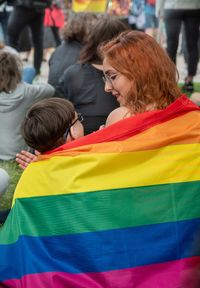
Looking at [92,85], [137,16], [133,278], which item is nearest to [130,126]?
[133,278]

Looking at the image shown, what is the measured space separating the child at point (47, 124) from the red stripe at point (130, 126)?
0.18 meters

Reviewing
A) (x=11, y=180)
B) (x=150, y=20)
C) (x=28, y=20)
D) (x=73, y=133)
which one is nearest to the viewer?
(x=73, y=133)

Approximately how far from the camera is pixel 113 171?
2318mm

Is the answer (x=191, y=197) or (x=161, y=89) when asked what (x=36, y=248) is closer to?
(x=191, y=197)

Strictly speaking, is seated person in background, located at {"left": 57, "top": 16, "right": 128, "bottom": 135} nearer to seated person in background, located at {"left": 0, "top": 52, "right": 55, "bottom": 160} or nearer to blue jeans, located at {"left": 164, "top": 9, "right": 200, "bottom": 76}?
seated person in background, located at {"left": 0, "top": 52, "right": 55, "bottom": 160}

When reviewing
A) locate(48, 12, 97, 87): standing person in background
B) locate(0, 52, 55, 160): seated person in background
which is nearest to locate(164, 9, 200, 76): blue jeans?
locate(48, 12, 97, 87): standing person in background

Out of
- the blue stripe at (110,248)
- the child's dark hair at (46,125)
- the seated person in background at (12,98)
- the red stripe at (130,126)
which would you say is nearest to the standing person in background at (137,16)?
the seated person in background at (12,98)

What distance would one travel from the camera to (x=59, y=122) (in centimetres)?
262

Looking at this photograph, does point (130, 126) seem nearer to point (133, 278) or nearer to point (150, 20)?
point (133, 278)

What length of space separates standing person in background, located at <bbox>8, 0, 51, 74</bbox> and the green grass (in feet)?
9.34

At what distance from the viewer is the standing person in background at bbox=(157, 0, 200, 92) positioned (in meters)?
6.17

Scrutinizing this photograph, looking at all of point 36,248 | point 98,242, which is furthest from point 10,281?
point 98,242

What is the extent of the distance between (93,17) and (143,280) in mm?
2918

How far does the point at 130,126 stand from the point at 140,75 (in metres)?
0.28
